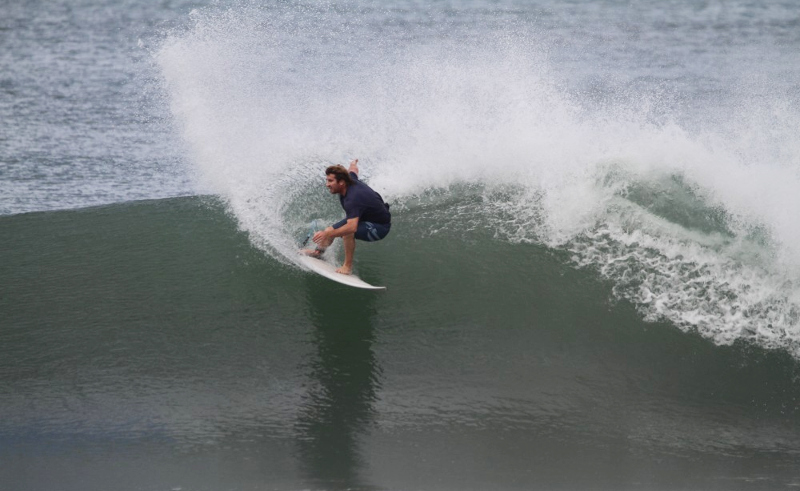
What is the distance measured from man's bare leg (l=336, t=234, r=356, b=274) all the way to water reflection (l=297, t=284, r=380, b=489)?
0.88 ft

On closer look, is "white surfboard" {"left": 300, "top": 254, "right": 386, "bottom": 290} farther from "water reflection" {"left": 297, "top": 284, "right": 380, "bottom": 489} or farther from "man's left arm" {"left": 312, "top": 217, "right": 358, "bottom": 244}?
"man's left arm" {"left": 312, "top": 217, "right": 358, "bottom": 244}

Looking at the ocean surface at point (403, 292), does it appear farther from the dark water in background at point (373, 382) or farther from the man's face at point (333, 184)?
the man's face at point (333, 184)

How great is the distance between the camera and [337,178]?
8359 millimetres

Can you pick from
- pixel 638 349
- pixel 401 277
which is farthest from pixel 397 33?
pixel 638 349

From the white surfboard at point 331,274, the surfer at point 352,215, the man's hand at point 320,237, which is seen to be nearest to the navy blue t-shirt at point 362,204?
the surfer at point 352,215

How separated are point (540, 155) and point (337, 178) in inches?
145

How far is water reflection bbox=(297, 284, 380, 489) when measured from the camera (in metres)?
6.59

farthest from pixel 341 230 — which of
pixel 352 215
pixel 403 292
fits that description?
pixel 403 292

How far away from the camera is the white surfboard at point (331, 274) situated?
28.2 feet

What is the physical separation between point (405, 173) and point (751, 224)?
4461mm

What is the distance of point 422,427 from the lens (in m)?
7.07

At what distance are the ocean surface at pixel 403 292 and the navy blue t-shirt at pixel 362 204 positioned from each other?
0.82 metres

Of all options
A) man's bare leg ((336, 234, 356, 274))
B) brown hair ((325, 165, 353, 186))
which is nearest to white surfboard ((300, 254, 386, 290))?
man's bare leg ((336, 234, 356, 274))

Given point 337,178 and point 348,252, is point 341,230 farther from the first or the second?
point 337,178
